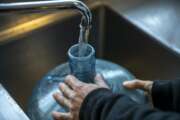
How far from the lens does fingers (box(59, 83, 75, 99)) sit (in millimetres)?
788

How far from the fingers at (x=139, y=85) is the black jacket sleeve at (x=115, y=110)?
13cm

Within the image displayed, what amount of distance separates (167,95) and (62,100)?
0.22 meters

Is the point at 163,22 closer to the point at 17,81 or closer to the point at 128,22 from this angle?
the point at 128,22

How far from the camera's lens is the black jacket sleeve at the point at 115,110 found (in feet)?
2.18

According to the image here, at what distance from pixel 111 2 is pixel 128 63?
0.20 meters

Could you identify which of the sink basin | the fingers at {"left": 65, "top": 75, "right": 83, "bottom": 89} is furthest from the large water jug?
the sink basin

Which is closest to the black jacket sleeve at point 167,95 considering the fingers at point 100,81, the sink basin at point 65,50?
the fingers at point 100,81

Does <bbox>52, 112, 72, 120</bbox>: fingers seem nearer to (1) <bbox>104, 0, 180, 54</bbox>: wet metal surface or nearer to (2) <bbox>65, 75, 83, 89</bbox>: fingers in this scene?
(2) <bbox>65, 75, 83, 89</bbox>: fingers

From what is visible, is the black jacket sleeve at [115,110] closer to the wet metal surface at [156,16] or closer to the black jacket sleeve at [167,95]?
the black jacket sleeve at [167,95]

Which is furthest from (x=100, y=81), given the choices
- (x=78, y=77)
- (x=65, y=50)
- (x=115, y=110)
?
(x=65, y=50)

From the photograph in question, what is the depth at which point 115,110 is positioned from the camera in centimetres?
68

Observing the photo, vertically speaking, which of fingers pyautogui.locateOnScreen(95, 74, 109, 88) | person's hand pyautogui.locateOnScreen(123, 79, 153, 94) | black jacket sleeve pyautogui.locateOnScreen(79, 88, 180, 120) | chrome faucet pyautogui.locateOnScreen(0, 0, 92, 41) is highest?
chrome faucet pyautogui.locateOnScreen(0, 0, 92, 41)

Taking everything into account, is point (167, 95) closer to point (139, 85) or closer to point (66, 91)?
point (139, 85)

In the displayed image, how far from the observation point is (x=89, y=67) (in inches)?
31.3
